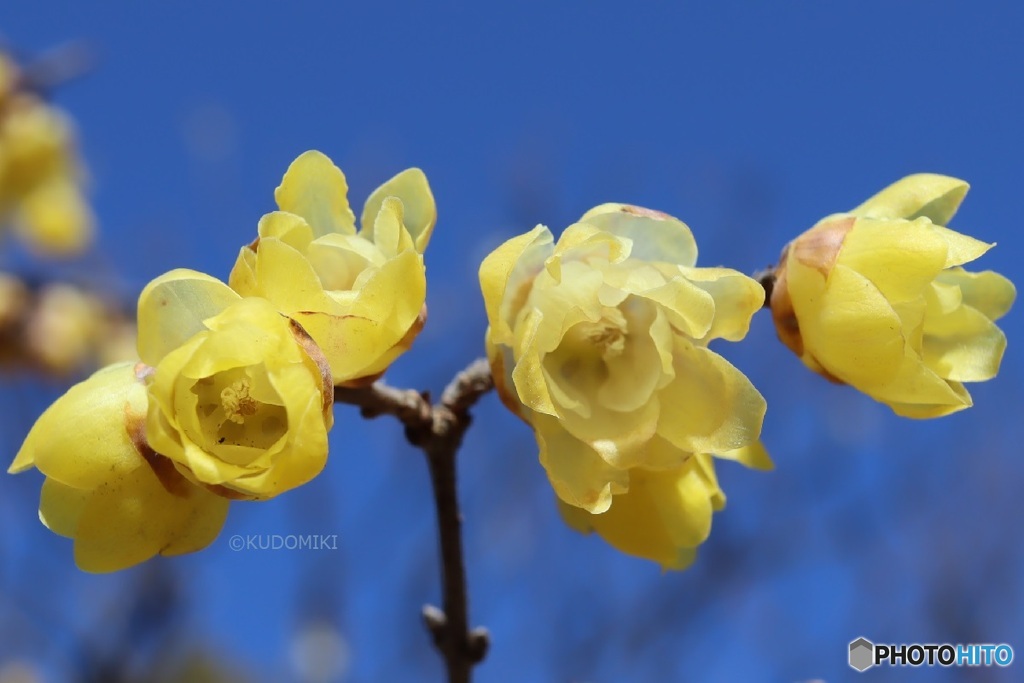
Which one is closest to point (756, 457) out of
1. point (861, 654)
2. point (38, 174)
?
point (861, 654)

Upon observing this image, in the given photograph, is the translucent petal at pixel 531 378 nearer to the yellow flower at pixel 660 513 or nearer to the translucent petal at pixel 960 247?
the yellow flower at pixel 660 513

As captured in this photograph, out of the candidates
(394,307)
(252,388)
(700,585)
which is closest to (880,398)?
(394,307)

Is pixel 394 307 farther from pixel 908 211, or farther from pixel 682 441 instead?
pixel 908 211

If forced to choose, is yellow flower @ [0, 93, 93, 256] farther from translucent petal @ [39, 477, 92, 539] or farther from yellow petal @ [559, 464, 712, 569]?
yellow petal @ [559, 464, 712, 569]

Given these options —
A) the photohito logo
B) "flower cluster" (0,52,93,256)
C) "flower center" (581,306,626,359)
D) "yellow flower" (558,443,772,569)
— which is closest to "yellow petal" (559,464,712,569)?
"yellow flower" (558,443,772,569)

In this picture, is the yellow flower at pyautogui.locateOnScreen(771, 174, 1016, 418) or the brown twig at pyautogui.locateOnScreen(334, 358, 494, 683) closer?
the yellow flower at pyautogui.locateOnScreen(771, 174, 1016, 418)

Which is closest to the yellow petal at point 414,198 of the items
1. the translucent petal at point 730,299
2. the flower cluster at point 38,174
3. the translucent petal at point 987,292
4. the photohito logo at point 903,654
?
the translucent petal at point 730,299

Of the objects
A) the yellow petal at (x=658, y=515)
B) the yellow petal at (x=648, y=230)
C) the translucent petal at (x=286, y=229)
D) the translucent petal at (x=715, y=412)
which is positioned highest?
the translucent petal at (x=286, y=229)
